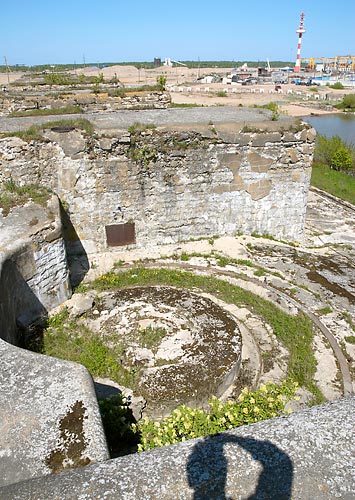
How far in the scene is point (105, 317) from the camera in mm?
5879

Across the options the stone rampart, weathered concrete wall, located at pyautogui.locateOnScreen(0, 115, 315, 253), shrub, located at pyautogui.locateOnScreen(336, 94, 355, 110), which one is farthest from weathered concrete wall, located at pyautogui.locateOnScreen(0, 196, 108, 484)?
shrub, located at pyautogui.locateOnScreen(336, 94, 355, 110)

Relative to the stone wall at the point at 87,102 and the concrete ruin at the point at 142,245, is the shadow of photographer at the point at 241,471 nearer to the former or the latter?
the concrete ruin at the point at 142,245

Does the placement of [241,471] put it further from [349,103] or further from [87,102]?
[349,103]

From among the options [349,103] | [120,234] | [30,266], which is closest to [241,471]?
[30,266]

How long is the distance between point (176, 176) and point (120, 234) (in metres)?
1.54

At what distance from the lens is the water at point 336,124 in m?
29.9

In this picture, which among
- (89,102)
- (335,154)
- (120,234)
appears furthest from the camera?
(335,154)

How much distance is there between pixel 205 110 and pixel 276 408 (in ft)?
25.2

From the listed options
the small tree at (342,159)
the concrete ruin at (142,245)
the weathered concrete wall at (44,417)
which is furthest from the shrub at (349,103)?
the weathered concrete wall at (44,417)

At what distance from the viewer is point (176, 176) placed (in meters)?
7.55

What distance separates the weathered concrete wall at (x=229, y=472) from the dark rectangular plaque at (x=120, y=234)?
227 inches

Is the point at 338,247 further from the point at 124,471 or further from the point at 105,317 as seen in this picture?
the point at 124,471

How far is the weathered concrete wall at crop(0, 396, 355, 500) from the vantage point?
190 cm

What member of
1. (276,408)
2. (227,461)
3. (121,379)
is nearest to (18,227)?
(121,379)
